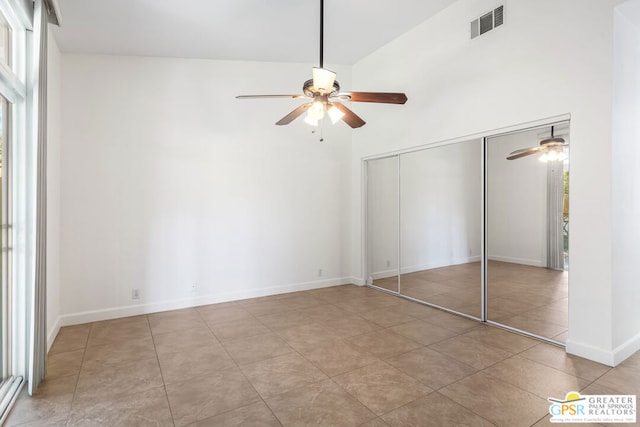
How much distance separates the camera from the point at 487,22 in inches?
147

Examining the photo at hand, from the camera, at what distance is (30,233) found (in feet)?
8.59

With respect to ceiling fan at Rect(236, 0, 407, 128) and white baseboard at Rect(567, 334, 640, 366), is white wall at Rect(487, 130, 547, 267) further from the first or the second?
ceiling fan at Rect(236, 0, 407, 128)

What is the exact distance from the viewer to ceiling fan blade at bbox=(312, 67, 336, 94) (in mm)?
2758

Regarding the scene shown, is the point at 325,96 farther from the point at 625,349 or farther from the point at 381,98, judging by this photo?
the point at 625,349

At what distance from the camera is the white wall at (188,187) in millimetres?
4207

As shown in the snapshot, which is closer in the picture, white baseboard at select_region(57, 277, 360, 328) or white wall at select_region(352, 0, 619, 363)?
white wall at select_region(352, 0, 619, 363)

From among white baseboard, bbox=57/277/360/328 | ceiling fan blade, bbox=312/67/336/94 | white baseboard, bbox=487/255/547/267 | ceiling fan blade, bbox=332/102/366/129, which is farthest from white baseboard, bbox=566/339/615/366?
white baseboard, bbox=57/277/360/328

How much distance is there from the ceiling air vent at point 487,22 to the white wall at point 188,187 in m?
2.36

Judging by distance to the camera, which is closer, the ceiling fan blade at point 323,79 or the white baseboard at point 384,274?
the ceiling fan blade at point 323,79

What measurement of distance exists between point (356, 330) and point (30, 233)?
319cm

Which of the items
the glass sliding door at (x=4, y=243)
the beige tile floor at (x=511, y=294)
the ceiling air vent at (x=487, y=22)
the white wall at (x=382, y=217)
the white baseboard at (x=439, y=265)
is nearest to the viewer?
the glass sliding door at (x=4, y=243)

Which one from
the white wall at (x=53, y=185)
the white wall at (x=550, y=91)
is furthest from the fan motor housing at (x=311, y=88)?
the white wall at (x=53, y=185)

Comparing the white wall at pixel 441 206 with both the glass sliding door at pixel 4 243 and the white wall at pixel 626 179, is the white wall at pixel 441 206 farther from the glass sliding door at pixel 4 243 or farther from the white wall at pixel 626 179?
the glass sliding door at pixel 4 243

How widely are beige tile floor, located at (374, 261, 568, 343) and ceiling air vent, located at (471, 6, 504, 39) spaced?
8.77ft
